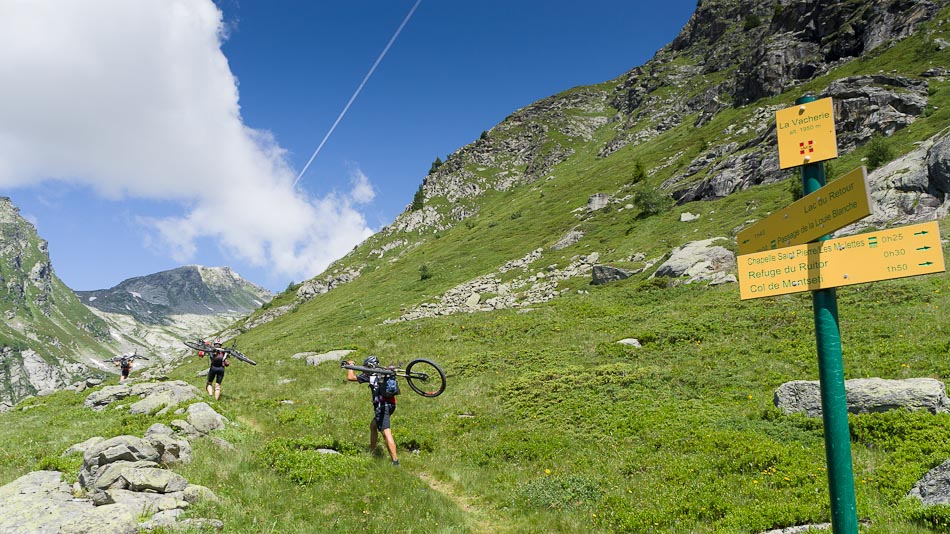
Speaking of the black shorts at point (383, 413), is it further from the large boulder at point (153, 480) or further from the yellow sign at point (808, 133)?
the yellow sign at point (808, 133)

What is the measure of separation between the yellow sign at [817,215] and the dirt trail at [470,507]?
27.4ft

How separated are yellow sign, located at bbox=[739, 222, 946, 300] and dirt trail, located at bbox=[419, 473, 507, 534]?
8.17m

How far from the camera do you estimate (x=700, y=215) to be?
52.4 metres

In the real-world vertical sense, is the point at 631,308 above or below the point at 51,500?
above

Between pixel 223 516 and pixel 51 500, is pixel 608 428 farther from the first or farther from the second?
pixel 51 500

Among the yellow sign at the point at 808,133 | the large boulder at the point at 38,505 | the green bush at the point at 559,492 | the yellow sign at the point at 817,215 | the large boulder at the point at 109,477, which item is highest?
the yellow sign at the point at 808,133

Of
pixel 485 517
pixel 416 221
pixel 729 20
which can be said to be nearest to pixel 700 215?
pixel 485 517

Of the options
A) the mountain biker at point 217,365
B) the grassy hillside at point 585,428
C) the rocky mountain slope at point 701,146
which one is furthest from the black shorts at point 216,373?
the rocky mountain slope at point 701,146

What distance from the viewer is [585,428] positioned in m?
15.6

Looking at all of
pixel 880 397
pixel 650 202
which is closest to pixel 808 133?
pixel 880 397

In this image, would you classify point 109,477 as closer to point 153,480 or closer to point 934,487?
point 153,480

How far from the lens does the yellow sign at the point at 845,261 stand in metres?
4.34

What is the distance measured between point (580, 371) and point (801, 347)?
9098mm

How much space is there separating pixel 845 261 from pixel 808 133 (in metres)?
1.48
